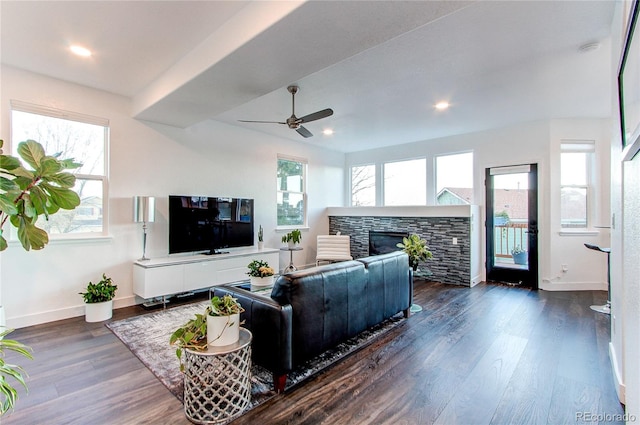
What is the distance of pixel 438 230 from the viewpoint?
5688mm

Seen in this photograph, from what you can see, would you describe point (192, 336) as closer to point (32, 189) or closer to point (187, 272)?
point (32, 189)

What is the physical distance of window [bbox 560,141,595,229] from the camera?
5.12 m

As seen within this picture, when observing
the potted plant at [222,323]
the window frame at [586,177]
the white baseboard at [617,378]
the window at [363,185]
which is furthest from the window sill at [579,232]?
the potted plant at [222,323]

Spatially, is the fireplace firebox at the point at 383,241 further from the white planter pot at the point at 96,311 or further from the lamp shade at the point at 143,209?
the white planter pot at the point at 96,311

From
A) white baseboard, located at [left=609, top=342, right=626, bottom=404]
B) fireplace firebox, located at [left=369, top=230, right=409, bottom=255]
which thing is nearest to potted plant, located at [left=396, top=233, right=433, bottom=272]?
white baseboard, located at [left=609, top=342, right=626, bottom=404]

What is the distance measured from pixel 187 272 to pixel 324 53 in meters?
3.33

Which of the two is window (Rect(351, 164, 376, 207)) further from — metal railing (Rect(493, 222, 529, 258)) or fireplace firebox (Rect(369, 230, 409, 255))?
metal railing (Rect(493, 222, 529, 258))

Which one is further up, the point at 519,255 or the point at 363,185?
the point at 363,185

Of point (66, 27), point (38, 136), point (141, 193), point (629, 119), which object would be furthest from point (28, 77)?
point (629, 119)

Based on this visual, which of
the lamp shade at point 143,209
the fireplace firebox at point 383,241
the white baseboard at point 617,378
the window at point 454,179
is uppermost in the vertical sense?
the window at point 454,179

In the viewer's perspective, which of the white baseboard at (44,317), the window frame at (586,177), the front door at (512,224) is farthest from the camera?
the front door at (512,224)

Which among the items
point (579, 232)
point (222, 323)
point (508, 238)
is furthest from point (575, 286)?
point (222, 323)

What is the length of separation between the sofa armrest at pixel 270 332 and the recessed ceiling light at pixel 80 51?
2899 mm

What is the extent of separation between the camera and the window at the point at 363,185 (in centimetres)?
743
